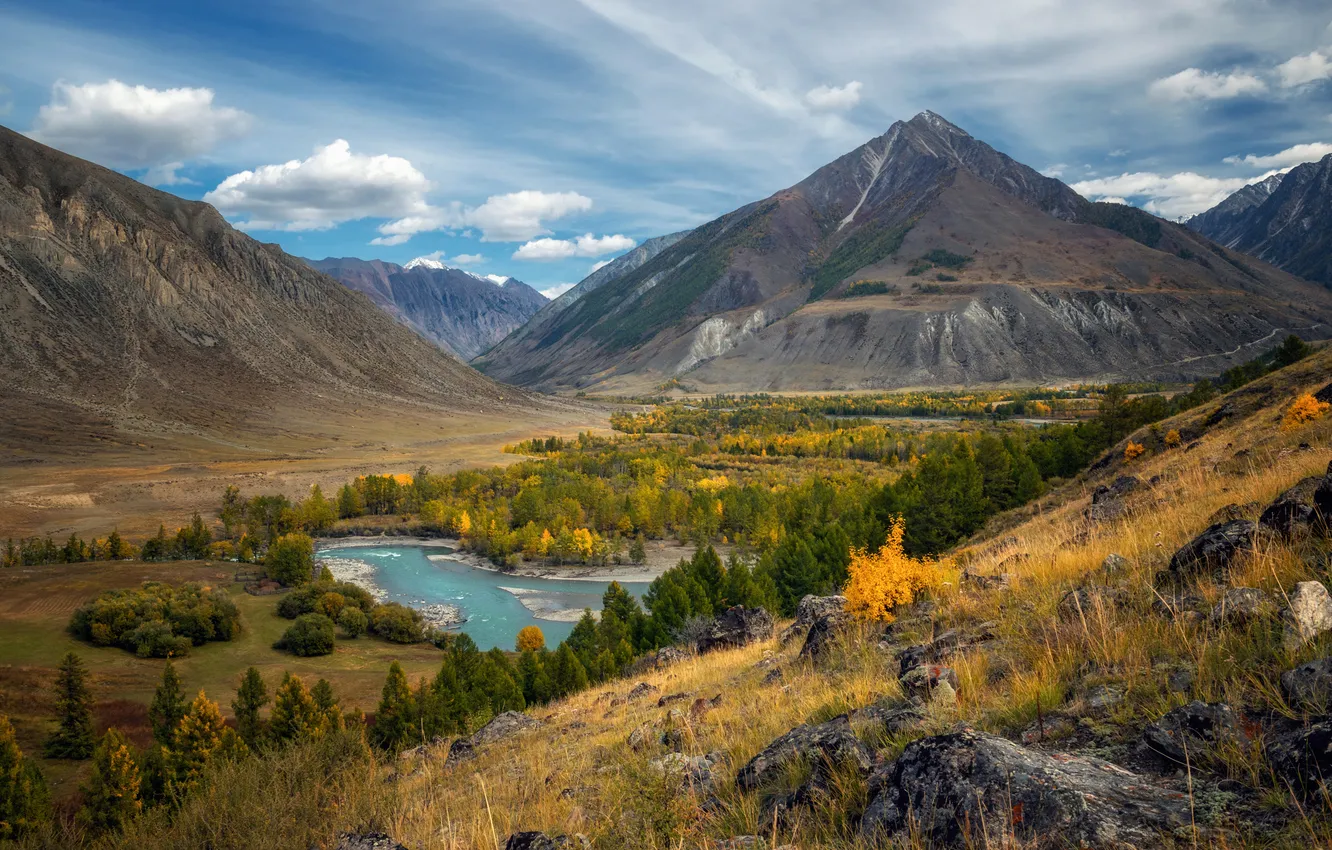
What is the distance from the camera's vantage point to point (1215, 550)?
689 centimetres

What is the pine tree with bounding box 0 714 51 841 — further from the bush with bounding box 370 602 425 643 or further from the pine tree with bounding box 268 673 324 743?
the bush with bounding box 370 602 425 643

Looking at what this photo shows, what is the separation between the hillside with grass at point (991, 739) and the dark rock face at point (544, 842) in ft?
0.11

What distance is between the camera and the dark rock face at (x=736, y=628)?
25.3 meters

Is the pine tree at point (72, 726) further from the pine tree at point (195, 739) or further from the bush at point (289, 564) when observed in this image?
the bush at point (289, 564)

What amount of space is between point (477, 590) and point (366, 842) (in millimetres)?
74189

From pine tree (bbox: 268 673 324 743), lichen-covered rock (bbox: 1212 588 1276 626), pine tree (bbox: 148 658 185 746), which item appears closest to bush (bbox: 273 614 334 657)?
pine tree (bbox: 148 658 185 746)

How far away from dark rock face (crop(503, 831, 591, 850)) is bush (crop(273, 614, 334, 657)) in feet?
190

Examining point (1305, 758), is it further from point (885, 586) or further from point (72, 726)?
point (72, 726)

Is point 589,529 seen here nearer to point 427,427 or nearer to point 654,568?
point 654,568

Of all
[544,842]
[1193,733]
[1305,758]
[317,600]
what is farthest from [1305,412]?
[317,600]

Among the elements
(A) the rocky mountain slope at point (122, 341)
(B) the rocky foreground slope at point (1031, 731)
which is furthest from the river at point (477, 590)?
(A) the rocky mountain slope at point (122, 341)

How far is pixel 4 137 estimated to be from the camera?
609ft

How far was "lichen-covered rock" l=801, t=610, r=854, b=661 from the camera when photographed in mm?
11336

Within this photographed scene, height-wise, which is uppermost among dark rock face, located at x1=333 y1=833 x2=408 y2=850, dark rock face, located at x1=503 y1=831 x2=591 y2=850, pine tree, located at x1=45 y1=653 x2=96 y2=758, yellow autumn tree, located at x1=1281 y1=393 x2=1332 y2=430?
yellow autumn tree, located at x1=1281 y1=393 x2=1332 y2=430
